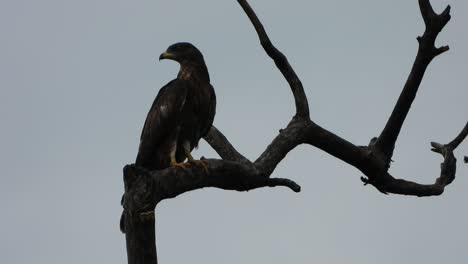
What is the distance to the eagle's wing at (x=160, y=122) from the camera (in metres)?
7.86

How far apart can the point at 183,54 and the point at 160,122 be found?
4.05 feet

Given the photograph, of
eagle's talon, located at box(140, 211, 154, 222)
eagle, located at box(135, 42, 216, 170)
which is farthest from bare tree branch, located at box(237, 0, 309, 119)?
eagle's talon, located at box(140, 211, 154, 222)

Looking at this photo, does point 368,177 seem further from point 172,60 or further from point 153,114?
point 172,60

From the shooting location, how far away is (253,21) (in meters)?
6.66

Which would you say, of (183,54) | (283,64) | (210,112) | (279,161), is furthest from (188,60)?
(279,161)

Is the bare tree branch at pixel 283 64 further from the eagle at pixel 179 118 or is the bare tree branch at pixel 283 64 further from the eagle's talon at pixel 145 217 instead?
the eagle's talon at pixel 145 217

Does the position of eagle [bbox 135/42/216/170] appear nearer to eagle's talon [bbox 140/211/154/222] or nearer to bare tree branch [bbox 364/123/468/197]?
bare tree branch [bbox 364/123/468/197]

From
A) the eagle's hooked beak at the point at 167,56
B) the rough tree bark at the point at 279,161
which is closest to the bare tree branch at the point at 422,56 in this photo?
the rough tree bark at the point at 279,161

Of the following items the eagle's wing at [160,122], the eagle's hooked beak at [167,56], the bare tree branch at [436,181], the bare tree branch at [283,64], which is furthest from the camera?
the eagle's hooked beak at [167,56]

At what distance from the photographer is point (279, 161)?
654cm

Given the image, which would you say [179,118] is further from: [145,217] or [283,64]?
[145,217]

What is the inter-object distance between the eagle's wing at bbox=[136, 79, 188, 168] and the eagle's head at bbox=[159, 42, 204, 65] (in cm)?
76

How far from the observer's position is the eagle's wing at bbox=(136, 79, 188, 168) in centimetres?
786

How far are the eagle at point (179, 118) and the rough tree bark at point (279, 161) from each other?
0.29 m
